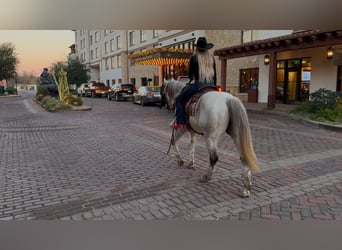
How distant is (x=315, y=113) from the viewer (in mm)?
11617

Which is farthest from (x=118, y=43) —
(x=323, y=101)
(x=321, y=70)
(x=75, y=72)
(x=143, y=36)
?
(x=323, y=101)

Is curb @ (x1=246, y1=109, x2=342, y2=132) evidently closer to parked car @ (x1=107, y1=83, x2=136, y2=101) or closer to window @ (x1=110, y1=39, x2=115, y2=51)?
parked car @ (x1=107, y1=83, x2=136, y2=101)

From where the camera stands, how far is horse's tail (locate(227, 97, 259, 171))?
4.13 m

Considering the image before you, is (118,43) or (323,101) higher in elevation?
(118,43)

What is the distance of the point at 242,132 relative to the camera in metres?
4.14

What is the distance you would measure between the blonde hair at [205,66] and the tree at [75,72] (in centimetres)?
4034

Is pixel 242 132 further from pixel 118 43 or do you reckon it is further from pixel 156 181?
pixel 118 43

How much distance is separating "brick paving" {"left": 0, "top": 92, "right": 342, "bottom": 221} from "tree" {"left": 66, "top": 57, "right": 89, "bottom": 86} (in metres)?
35.7

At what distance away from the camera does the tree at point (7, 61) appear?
1352 inches

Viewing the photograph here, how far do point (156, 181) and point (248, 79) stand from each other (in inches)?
654

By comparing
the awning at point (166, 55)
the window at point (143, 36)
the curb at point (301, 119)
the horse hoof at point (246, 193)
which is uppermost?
the window at point (143, 36)

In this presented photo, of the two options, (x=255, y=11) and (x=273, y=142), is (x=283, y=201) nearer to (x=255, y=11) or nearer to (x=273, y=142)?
(x=255, y=11)

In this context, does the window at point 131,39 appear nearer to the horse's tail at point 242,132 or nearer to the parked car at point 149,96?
the parked car at point 149,96

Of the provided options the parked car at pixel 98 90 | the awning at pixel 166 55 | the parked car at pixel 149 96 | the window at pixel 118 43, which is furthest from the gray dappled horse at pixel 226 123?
the window at pixel 118 43
